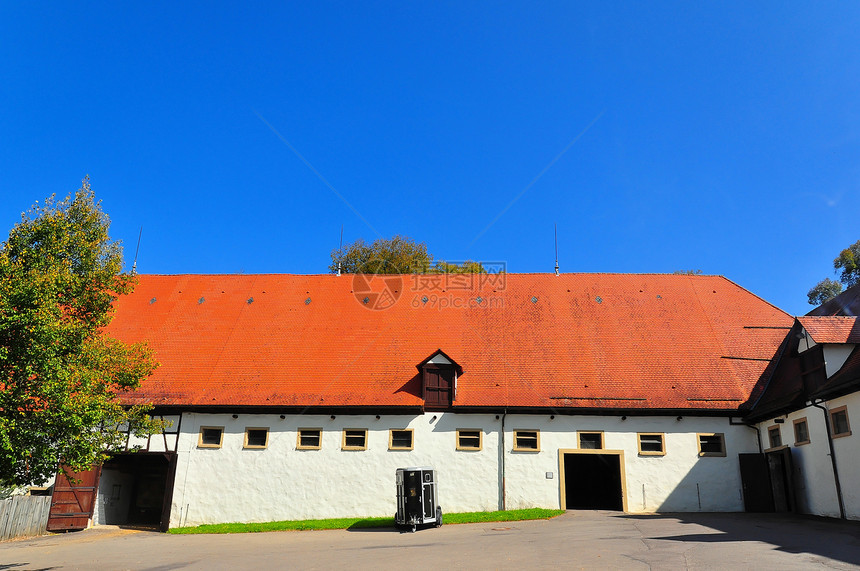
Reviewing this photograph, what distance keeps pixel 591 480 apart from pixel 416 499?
9541mm

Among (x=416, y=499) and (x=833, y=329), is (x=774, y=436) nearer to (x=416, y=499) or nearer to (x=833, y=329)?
(x=833, y=329)

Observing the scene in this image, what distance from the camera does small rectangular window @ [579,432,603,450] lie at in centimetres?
2441

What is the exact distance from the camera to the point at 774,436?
23297mm

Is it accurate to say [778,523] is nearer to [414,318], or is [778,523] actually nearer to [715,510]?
[715,510]

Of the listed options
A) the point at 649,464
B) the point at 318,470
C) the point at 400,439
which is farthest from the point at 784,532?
the point at 318,470

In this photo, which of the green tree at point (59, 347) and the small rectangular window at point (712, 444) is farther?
the small rectangular window at point (712, 444)

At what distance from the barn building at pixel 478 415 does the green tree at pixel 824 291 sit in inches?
994

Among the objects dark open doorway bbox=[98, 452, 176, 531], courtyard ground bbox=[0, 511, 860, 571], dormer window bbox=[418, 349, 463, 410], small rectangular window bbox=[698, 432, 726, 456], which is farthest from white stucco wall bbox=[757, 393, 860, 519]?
dark open doorway bbox=[98, 452, 176, 531]

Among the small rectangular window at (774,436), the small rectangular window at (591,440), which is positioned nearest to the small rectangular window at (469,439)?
the small rectangular window at (591,440)

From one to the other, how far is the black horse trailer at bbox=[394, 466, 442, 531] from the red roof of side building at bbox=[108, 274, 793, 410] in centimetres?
433

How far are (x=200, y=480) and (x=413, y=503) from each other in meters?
9.06

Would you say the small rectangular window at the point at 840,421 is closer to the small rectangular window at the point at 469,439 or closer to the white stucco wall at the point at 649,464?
the white stucco wall at the point at 649,464

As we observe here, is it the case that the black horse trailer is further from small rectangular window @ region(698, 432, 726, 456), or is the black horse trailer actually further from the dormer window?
small rectangular window @ region(698, 432, 726, 456)

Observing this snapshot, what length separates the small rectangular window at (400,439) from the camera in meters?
24.4
